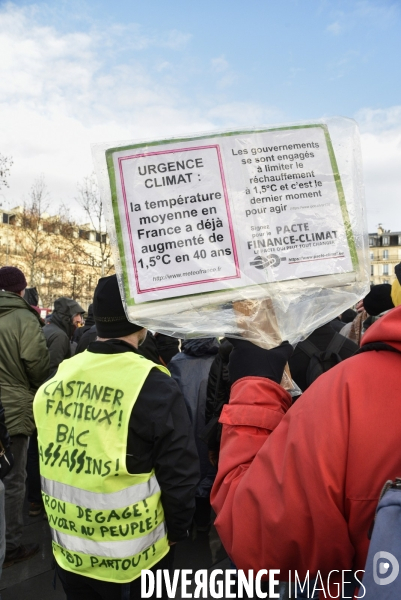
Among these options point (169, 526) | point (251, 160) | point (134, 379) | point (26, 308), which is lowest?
point (169, 526)

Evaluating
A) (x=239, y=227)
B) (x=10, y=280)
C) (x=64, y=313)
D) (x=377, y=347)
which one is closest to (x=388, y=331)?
(x=377, y=347)

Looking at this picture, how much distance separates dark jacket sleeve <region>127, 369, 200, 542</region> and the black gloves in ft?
2.55

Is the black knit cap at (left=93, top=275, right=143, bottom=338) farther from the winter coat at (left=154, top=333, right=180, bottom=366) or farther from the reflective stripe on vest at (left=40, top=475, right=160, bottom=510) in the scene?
the winter coat at (left=154, top=333, right=180, bottom=366)

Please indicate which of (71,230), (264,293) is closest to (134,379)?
(264,293)

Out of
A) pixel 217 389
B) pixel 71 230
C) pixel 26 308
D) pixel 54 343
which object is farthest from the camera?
pixel 71 230

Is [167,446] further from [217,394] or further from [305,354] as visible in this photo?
[217,394]

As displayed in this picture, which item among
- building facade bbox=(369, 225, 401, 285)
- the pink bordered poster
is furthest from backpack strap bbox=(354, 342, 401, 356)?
building facade bbox=(369, 225, 401, 285)

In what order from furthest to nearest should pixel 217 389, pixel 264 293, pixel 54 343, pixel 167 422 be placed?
pixel 54 343
pixel 217 389
pixel 167 422
pixel 264 293

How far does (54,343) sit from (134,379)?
3.43 metres

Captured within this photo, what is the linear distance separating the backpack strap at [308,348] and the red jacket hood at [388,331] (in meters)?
1.60

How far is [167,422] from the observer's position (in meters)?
2.04

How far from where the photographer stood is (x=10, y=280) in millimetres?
4277

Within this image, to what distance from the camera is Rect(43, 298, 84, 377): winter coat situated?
17.1 feet

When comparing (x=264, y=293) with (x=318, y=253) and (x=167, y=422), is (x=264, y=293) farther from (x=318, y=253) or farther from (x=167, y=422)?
(x=167, y=422)
